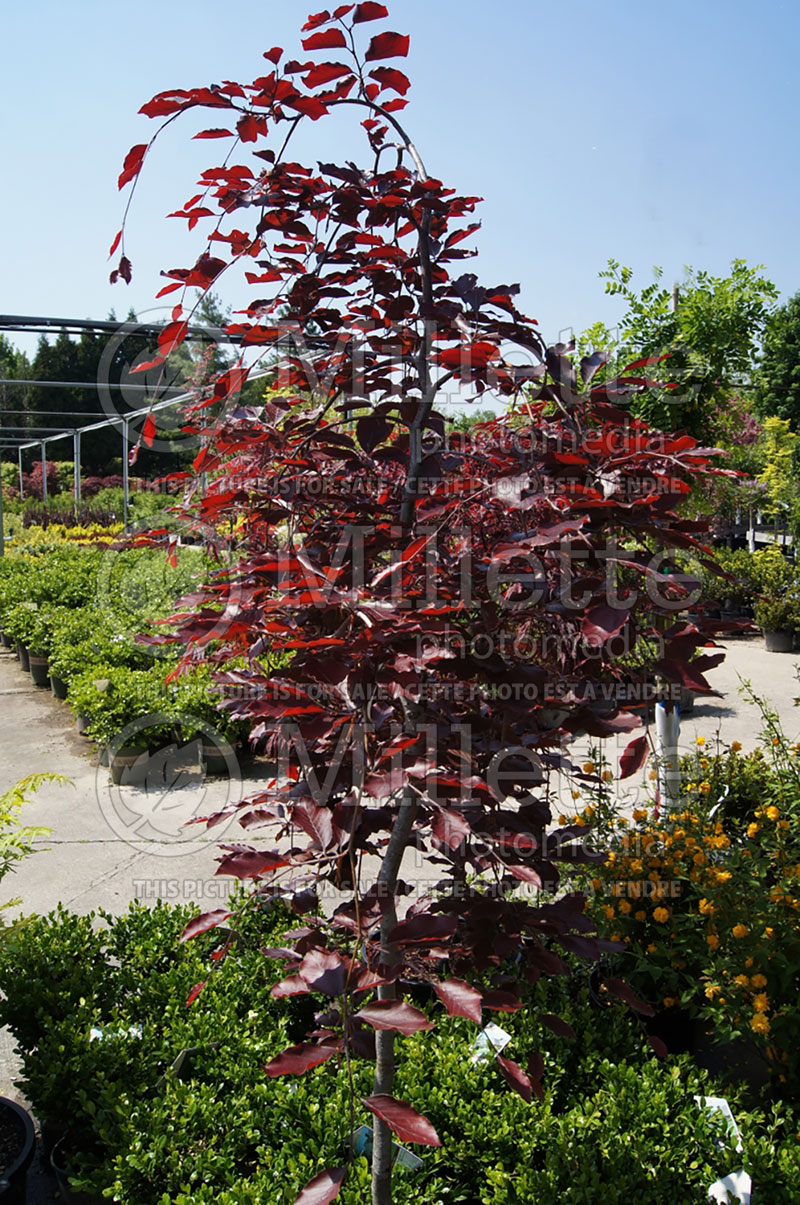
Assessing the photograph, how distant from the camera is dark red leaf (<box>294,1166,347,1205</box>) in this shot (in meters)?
1.07

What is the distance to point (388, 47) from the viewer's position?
129 centimetres

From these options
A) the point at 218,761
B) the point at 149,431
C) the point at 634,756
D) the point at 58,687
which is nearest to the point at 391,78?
the point at 149,431

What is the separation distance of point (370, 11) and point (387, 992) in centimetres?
152

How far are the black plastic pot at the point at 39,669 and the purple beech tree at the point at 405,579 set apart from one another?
271 inches

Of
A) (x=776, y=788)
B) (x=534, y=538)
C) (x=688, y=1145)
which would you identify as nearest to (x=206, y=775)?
(x=776, y=788)

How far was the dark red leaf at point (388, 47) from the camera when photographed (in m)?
1.28

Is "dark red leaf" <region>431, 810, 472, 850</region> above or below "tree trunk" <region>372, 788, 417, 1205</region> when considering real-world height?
above

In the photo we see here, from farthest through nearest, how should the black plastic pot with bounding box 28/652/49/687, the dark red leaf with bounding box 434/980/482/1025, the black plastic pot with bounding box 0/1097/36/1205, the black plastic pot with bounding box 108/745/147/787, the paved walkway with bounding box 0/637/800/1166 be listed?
the black plastic pot with bounding box 28/652/49/687, the black plastic pot with bounding box 108/745/147/787, the paved walkway with bounding box 0/637/800/1166, the black plastic pot with bounding box 0/1097/36/1205, the dark red leaf with bounding box 434/980/482/1025

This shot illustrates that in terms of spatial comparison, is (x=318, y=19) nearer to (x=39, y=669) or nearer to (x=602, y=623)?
(x=602, y=623)

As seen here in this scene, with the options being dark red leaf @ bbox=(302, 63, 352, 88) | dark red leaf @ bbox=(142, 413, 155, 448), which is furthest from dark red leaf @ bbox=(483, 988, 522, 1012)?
dark red leaf @ bbox=(302, 63, 352, 88)

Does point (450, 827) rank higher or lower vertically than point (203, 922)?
higher

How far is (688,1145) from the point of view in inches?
69.7

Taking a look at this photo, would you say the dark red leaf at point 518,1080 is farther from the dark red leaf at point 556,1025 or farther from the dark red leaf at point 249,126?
the dark red leaf at point 249,126

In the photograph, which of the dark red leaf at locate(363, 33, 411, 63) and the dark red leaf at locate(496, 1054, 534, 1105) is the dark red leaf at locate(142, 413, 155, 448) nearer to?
the dark red leaf at locate(363, 33, 411, 63)
